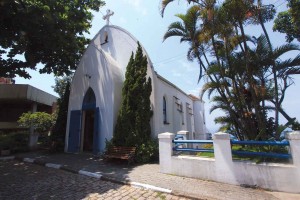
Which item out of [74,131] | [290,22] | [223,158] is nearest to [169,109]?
[74,131]

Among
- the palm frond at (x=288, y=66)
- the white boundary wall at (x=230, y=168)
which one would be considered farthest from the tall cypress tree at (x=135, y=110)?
the palm frond at (x=288, y=66)

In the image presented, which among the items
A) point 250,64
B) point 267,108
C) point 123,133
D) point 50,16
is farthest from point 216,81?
point 50,16

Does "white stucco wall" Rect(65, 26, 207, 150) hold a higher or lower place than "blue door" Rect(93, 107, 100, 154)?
higher

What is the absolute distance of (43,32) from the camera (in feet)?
37.0

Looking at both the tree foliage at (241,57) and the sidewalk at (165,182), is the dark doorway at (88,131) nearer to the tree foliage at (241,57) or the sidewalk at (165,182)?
the sidewalk at (165,182)

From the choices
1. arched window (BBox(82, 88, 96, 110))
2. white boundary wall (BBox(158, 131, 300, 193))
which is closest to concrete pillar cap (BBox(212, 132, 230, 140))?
white boundary wall (BBox(158, 131, 300, 193))

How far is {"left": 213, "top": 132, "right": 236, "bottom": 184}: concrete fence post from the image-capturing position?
21.0 feet

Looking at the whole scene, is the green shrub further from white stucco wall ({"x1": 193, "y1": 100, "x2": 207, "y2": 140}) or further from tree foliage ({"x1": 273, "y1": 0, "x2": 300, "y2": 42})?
white stucco wall ({"x1": 193, "y1": 100, "x2": 207, "y2": 140})

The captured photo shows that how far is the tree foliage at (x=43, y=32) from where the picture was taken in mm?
10430

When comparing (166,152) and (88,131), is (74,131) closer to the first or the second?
(88,131)

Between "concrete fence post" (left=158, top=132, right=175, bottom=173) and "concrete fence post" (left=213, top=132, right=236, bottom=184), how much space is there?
1.78m

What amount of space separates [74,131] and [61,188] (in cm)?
706

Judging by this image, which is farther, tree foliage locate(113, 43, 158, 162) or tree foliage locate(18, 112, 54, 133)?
tree foliage locate(18, 112, 54, 133)

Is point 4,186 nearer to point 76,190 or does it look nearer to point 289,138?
point 76,190
